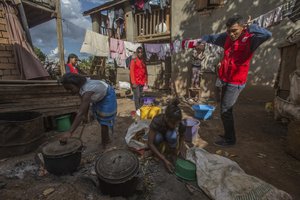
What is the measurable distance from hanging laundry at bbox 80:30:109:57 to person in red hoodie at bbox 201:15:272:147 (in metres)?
7.64

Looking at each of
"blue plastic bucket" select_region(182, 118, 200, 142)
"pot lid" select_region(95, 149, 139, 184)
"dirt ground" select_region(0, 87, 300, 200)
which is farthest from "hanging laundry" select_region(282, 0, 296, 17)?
"pot lid" select_region(95, 149, 139, 184)

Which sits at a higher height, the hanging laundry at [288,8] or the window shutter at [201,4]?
the window shutter at [201,4]

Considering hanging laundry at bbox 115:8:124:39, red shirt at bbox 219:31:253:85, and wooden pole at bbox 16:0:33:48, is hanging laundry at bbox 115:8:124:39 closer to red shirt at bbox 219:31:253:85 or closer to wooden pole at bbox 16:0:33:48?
wooden pole at bbox 16:0:33:48

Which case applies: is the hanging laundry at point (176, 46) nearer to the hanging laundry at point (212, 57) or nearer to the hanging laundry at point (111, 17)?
the hanging laundry at point (212, 57)

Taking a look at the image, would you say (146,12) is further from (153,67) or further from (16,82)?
(16,82)

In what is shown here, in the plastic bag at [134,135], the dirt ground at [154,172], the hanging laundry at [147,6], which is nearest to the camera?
the dirt ground at [154,172]

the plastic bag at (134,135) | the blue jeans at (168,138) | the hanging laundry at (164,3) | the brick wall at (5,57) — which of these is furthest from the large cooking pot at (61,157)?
the hanging laundry at (164,3)

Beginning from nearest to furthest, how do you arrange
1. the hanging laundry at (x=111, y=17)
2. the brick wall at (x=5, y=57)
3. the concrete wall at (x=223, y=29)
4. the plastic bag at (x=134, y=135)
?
the plastic bag at (x=134, y=135) < the brick wall at (x=5, y=57) < the concrete wall at (x=223, y=29) < the hanging laundry at (x=111, y=17)

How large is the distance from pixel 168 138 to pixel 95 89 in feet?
4.89

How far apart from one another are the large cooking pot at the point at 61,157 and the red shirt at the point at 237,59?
290 cm

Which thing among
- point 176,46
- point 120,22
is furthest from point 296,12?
point 120,22

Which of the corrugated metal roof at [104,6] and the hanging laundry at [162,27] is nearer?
the hanging laundry at [162,27]

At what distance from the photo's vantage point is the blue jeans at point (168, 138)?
2.90 meters

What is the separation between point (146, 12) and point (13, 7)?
7.24 meters
